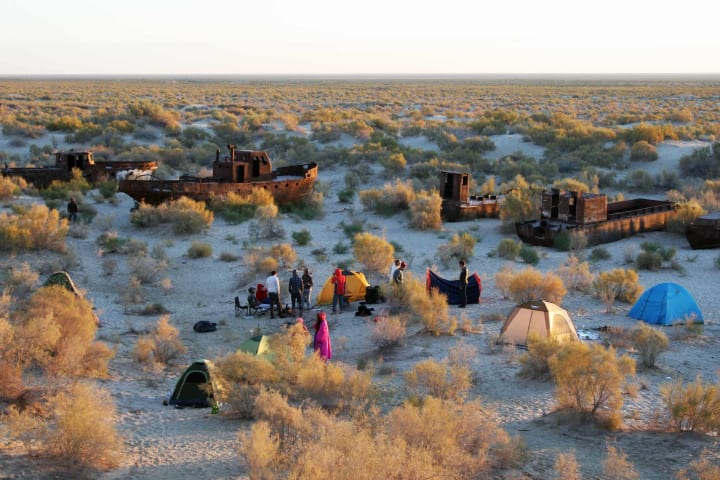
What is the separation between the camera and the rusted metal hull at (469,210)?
2601 centimetres

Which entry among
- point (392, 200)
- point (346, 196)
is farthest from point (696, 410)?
point (346, 196)

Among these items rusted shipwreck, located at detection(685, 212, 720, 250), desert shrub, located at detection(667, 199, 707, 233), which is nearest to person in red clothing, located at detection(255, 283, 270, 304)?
rusted shipwreck, located at detection(685, 212, 720, 250)

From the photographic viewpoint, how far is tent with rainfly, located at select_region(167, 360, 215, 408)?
1114 cm

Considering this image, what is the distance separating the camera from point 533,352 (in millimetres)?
12414

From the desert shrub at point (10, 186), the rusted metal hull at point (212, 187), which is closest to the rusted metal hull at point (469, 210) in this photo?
the rusted metal hull at point (212, 187)

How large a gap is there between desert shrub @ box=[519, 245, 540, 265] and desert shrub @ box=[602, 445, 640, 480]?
12.0 m

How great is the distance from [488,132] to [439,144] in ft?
14.4

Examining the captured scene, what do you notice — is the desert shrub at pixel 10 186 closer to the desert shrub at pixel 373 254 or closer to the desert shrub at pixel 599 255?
the desert shrub at pixel 373 254

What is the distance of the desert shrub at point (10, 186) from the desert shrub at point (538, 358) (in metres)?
20.1

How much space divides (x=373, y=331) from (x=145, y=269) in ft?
23.3

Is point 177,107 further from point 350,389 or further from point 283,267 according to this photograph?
point 350,389

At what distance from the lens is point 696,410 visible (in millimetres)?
9953

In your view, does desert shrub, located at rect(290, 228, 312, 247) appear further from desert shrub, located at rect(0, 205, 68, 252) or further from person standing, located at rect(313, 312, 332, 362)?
person standing, located at rect(313, 312, 332, 362)

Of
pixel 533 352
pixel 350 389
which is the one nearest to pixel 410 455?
pixel 350 389
